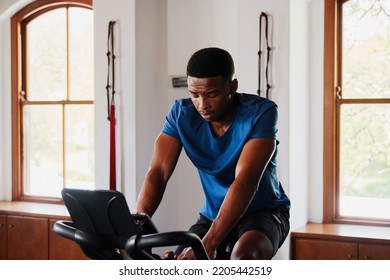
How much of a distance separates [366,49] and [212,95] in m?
2.02

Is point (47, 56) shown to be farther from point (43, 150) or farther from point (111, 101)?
point (111, 101)

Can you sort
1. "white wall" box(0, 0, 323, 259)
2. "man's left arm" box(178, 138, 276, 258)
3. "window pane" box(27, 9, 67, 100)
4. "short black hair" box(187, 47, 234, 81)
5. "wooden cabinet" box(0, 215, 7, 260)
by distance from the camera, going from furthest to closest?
1. "window pane" box(27, 9, 67, 100)
2. "wooden cabinet" box(0, 215, 7, 260)
3. "white wall" box(0, 0, 323, 259)
4. "short black hair" box(187, 47, 234, 81)
5. "man's left arm" box(178, 138, 276, 258)

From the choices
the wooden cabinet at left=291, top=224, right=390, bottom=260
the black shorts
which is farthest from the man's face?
the wooden cabinet at left=291, top=224, right=390, bottom=260

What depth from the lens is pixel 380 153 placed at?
3.94m

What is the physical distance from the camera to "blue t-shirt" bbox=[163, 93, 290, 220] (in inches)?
91.4

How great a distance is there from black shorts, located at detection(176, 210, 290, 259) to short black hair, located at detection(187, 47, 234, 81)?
0.52 meters

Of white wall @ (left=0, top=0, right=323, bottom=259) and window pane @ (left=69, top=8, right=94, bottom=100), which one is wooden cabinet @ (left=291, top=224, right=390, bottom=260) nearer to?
white wall @ (left=0, top=0, right=323, bottom=259)

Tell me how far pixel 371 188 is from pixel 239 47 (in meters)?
1.20

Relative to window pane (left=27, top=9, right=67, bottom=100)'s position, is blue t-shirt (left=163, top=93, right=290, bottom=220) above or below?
below

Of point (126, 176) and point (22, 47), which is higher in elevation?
point (22, 47)

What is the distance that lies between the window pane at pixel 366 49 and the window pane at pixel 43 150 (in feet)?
7.15

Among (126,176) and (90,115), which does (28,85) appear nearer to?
(90,115)
